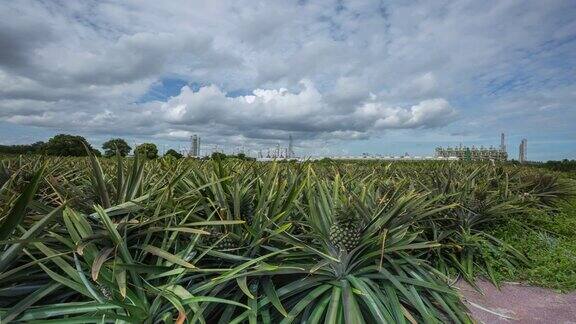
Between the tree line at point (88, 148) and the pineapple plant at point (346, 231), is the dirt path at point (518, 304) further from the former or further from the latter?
the tree line at point (88, 148)

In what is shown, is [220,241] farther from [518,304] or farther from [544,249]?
[544,249]

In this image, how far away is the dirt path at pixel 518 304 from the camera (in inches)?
139

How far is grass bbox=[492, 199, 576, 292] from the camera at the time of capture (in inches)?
180

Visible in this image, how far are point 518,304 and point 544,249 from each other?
83.0 inches

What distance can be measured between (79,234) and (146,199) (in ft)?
1.80

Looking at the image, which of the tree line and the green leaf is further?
the tree line

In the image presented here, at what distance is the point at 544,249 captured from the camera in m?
5.58

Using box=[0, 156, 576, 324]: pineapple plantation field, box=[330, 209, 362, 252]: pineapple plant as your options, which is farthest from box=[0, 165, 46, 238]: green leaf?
box=[330, 209, 362, 252]: pineapple plant

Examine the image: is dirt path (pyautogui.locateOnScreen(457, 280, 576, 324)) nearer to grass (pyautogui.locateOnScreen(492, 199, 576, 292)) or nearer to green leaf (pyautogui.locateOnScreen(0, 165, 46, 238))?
grass (pyautogui.locateOnScreen(492, 199, 576, 292))

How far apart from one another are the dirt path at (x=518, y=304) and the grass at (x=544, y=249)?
0.68 ft

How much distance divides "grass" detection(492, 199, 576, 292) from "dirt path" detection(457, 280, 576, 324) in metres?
0.21

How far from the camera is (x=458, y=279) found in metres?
4.40

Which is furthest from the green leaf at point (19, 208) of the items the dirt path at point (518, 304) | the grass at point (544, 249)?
the grass at point (544, 249)

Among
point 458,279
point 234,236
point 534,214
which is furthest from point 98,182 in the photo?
point 534,214
